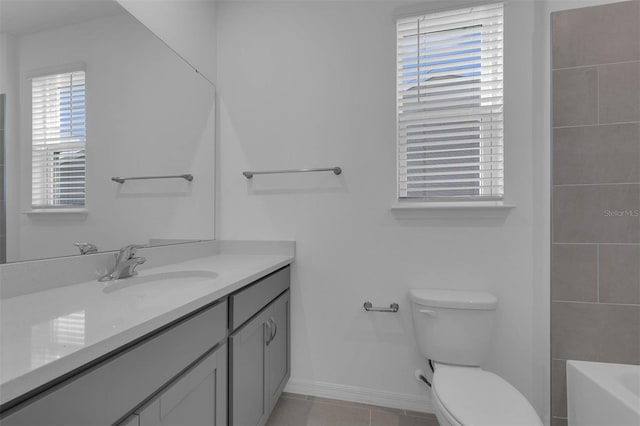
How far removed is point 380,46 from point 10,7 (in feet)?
5.02

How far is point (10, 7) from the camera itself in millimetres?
904

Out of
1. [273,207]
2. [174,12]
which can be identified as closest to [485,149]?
[273,207]

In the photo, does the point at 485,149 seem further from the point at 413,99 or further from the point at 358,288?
the point at 358,288

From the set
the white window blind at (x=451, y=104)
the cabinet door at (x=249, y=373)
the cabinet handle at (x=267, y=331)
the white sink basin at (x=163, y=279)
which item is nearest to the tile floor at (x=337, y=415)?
the cabinet door at (x=249, y=373)

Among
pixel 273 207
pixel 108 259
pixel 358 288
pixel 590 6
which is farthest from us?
pixel 273 207

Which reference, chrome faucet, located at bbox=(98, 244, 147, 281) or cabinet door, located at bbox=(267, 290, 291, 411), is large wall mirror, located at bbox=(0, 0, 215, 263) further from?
cabinet door, located at bbox=(267, 290, 291, 411)

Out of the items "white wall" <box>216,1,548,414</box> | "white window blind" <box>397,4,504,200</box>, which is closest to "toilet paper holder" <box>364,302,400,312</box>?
"white wall" <box>216,1,548,414</box>

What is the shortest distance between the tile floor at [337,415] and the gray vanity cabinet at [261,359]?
5.7 inches

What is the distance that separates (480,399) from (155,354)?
1115 mm

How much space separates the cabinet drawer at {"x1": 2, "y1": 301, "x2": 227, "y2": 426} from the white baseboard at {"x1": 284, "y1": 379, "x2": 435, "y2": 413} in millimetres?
1026

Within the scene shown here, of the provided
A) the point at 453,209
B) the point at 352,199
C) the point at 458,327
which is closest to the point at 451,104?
the point at 453,209

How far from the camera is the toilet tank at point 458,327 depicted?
136 centimetres

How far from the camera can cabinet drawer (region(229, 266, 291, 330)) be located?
3.66 ft

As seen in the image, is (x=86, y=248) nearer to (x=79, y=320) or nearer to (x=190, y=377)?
(x=79, y=320)
